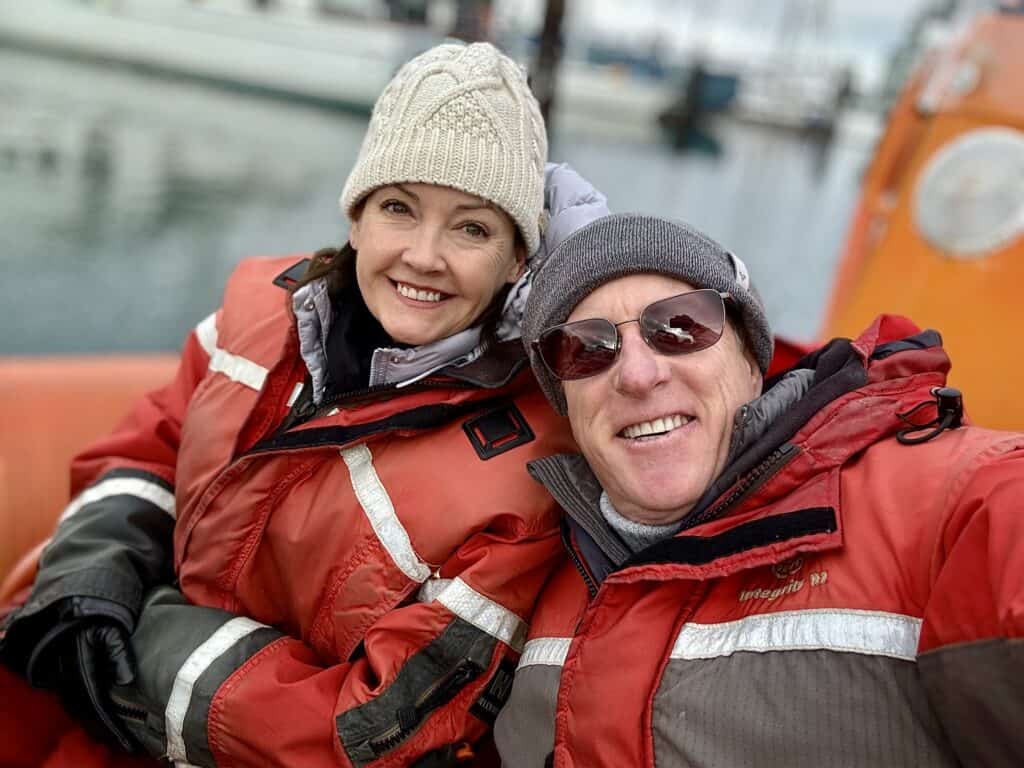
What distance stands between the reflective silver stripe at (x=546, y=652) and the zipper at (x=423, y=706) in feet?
0.35

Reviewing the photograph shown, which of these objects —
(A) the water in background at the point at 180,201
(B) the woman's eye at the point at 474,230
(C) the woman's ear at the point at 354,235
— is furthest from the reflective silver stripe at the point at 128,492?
(A) the water in background at the point at 180,201

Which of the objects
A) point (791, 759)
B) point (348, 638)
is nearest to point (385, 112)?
point (348, 638)

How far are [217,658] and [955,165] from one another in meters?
3.14

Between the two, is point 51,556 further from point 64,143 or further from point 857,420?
point 64,143

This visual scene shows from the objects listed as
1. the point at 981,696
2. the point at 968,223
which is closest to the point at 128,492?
the point at 981,696

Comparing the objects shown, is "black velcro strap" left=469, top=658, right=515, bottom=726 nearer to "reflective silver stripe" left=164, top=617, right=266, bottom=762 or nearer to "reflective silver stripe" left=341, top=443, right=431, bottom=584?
"reflective silver stripe" left=341, top=443, right=431, bottom=584

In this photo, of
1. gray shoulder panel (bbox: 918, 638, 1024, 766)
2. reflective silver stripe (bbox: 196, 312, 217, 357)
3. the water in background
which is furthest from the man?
the water in background

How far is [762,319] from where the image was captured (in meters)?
1.43

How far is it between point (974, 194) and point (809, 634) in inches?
109

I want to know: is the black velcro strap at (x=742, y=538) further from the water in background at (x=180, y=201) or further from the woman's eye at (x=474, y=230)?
the water in background at (x=180, y=201)

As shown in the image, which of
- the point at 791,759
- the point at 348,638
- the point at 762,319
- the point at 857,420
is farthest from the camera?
the point at 348,638

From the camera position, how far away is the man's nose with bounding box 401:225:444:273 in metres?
1.58

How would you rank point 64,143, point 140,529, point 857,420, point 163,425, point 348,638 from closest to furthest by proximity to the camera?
point 857,420 < point 348,638 < point 140,529 < point 163,425 < point 64,143

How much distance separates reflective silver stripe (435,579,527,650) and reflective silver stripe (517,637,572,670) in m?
0.07
